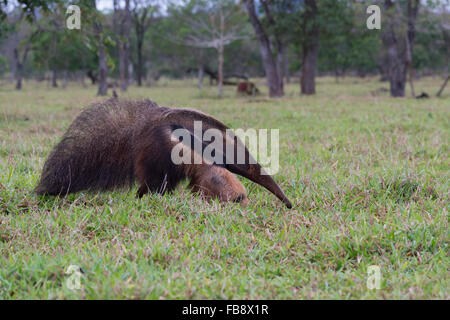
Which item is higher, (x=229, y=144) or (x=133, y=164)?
(x=229, y=144)

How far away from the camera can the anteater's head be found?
137 inches

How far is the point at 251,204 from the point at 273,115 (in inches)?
256

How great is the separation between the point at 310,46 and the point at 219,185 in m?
16.6

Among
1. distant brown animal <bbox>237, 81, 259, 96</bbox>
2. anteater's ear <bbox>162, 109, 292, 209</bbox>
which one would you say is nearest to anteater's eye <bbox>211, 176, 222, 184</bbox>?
anteater's ear <bbox>162, 109, 292, 209</bbox>

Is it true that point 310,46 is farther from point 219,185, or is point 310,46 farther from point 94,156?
point 94,156

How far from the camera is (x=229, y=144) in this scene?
3.45 metres

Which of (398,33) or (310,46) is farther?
(310,46)

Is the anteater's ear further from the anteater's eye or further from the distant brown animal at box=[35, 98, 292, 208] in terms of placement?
the anteater's eye

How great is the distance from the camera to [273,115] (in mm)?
9828

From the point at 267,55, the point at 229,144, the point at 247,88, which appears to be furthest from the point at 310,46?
the point at 229,144

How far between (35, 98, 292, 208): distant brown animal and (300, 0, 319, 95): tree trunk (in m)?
15.1

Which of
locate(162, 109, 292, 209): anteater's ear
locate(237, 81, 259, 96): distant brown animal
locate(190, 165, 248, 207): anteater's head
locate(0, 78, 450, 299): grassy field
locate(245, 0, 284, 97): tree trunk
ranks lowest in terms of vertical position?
locate(0, 78, 450, 299): grassy field

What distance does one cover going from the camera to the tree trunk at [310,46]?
57.2ft

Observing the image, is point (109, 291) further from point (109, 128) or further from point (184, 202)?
point (109, 128)
